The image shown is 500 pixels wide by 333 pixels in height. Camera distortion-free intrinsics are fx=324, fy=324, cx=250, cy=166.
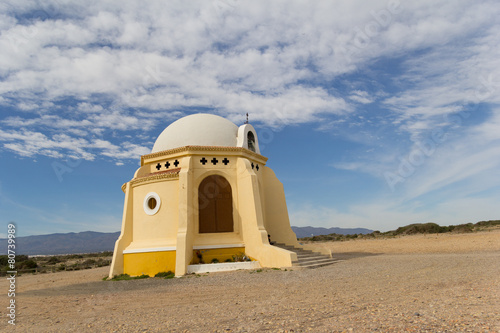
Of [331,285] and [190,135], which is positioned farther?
[190,135]

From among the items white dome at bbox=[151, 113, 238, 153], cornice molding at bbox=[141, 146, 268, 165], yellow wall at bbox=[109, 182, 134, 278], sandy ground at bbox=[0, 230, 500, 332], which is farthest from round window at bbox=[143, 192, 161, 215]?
sandy ground at bbox=[0, 230, 500, 332]

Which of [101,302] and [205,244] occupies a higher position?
[205,244]

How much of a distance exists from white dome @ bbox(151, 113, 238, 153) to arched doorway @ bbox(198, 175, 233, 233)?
224 centimetres

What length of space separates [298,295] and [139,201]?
11714 mm

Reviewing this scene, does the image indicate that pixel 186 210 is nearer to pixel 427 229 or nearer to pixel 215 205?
pixel 215 205

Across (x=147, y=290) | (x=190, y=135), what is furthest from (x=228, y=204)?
(x=147, y=290)

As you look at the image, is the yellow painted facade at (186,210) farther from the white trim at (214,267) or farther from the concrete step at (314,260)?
the concrete step at (314,260)

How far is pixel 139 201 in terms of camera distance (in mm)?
17094

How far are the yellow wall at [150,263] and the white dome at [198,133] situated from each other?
6.10 m

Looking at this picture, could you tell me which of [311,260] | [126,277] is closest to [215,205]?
[126,277]

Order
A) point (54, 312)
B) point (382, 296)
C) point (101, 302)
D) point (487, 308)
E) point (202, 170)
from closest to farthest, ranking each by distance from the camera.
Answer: point (487, 308) → point (382, 296) → point (54, 312) → point (101, 302) → point (202, 170)

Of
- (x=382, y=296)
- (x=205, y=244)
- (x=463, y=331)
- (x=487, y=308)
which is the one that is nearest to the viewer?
(x=463, y=331)

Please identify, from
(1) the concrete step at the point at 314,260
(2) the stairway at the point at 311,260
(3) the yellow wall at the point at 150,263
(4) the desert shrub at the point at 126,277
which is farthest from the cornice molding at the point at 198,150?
(1) the concrete step at the point at 314,260

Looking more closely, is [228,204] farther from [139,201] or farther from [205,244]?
[139,201]
